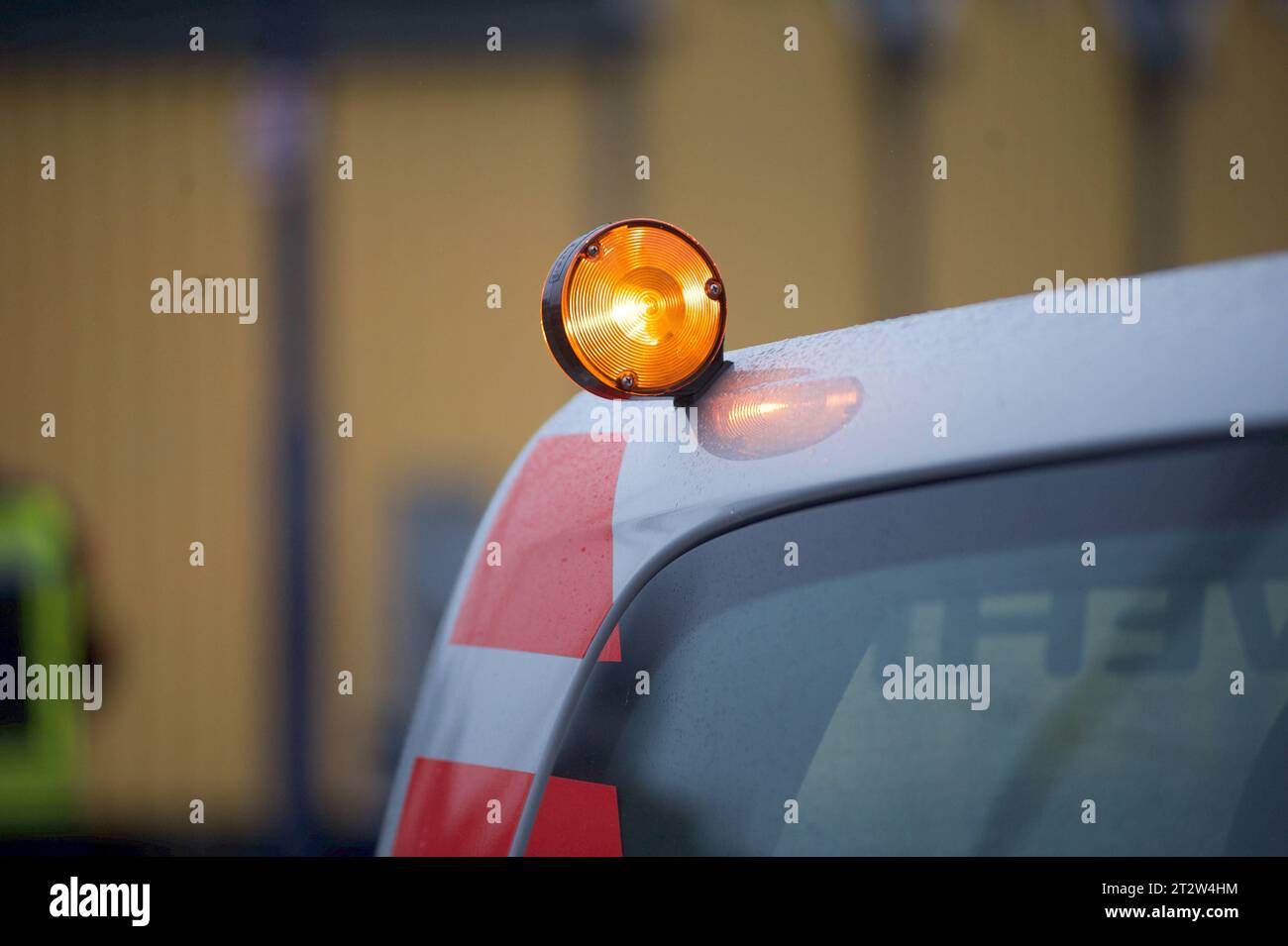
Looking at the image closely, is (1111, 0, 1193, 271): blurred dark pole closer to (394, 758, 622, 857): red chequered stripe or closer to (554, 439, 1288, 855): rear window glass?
(554, 439, 1288, 855): rear window glass

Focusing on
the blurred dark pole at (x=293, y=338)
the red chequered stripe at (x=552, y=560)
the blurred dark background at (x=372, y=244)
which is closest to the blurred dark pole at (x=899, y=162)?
the blurred dark background at (x=372, y=244)

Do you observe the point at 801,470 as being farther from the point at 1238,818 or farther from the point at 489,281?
the point at 489,281

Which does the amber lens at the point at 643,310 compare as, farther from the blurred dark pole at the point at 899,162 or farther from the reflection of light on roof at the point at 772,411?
the blurred dark pole at the point at 899,162

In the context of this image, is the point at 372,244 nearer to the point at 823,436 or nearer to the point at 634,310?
the point at 634,310

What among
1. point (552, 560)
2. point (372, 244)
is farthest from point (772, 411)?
point (372, 244)

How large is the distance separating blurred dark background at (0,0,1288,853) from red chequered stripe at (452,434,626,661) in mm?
2931

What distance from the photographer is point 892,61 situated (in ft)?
13.0

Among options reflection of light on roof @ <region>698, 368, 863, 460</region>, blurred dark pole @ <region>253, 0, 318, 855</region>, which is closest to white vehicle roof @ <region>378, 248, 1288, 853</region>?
reflection of light on roof @ <region>698, 368, 863, 460</region>

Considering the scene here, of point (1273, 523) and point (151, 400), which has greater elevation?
point (151, 400)

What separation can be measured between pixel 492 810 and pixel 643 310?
1.62 ft

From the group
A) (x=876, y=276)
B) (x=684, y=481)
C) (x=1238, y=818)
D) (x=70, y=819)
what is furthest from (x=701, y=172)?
(x=70, y=819)

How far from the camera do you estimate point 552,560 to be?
3.34ft

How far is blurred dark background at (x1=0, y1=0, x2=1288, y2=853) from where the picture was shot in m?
3.98
